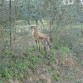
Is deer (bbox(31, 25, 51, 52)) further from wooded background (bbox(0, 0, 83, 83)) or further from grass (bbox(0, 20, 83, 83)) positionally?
grass (bbox(0, 20, 83, 83))

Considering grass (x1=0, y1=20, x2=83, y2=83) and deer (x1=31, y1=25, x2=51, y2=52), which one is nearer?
grass (x1=0, y1=20, x2=83, y2=83)

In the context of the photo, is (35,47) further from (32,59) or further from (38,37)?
(32,59)

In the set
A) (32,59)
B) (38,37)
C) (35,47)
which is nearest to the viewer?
(32,59)

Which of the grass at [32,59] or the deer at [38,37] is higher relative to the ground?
the deer at [38,37]

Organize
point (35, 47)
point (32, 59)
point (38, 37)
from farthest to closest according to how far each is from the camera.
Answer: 1. point (35, 47)
2. point (38, 37)
3. point (32, 59)

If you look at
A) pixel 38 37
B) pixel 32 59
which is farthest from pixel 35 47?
pixel 32 59

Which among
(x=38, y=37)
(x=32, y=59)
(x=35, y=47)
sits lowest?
(x=32, y=59)

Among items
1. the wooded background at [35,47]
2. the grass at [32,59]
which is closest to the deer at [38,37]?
the wooded background at [35,47]

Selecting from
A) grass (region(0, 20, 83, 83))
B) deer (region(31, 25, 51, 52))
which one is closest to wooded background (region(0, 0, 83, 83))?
Result: grass (region(0, 20, 83, 83))

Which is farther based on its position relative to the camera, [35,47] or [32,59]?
[35,47]

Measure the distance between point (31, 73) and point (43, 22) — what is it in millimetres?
5593

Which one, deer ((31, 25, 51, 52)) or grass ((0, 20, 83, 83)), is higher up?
deer ((31, 25, 51, 52))

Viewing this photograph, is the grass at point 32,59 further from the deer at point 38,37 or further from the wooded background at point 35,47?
the deer at point 38,37

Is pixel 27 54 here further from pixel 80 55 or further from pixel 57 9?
pixel 80 55
